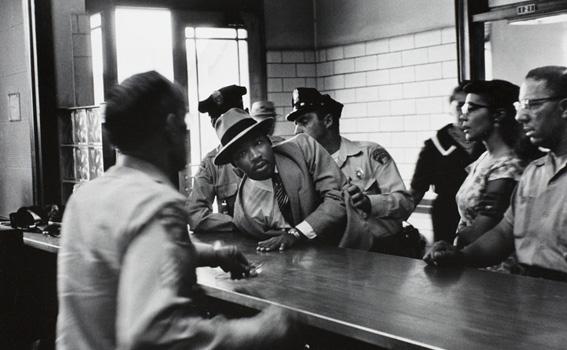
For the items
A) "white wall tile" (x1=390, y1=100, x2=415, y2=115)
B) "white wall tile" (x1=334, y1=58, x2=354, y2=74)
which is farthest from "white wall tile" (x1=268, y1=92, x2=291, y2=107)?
"white wall tile" (x1=390, y1=100, x2=415, y2=115)

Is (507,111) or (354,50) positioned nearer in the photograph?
(507,111)

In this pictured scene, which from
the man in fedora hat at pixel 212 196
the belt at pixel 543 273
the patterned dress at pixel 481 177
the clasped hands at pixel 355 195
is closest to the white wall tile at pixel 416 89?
the man in fedora hat at pixel 212 196

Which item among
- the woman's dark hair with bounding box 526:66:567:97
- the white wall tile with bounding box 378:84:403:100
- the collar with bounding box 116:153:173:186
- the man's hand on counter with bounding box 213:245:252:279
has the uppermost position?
the white wall tile with bounding box 378:84:403:100

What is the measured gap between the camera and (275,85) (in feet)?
25.2

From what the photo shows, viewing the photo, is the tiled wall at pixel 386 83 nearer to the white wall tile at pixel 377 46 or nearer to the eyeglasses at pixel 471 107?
the white wall tile at pixel 377 46

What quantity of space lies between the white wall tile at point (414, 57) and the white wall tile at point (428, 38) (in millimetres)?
60

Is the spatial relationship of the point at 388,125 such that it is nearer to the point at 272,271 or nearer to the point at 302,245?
the point at 302,245

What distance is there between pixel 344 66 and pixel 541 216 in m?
4.83

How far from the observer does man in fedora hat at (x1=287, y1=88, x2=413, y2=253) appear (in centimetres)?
450

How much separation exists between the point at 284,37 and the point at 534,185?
5134 mm

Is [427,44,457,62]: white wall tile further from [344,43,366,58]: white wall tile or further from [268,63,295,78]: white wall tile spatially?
[268,63,295,78]: white wall tile

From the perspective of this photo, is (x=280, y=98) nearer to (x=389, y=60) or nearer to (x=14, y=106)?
(x=389, y=60)

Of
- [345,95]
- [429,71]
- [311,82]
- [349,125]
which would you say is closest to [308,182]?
[429,71]

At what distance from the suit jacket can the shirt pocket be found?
0.61 metres
